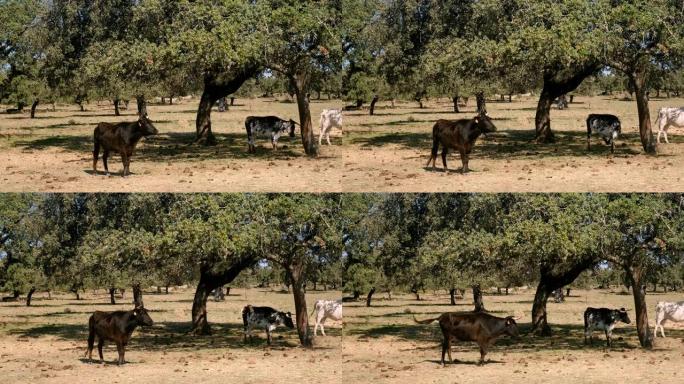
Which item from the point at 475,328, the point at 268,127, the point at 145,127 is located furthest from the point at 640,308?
the point at 145,127

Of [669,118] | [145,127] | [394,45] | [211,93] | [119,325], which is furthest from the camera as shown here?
[669,118]

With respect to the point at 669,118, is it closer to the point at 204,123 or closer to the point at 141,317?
the point at 204,123

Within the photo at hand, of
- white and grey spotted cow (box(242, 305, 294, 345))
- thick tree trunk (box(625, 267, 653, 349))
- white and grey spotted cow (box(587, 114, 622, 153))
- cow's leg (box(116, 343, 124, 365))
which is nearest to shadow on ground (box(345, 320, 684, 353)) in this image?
thick tree trunk (box(625, 267, 653, 349))

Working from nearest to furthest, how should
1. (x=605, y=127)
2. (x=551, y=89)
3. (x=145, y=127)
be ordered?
(x=145, y=127)
(x=551, y=89)
(x=605, y=127)

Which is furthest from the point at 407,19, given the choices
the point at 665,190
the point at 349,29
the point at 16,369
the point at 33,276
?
the point at 33,276

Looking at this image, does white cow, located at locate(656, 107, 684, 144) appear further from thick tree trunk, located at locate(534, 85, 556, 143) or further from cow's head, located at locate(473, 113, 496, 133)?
cow's head, located at locate(473, 113, 496, 133)

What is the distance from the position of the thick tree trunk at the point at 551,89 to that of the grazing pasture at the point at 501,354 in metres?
6.53

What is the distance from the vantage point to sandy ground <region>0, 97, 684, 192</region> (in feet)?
94.6

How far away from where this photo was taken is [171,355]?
27859 millimetres

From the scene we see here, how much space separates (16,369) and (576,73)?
19956 millimetres

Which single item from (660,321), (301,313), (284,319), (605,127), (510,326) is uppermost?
(605,127)

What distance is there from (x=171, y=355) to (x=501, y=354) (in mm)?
9203

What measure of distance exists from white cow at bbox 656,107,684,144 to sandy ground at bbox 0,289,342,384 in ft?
42.5

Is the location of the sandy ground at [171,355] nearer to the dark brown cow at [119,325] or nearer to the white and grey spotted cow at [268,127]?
the dark brown cow at [119,325]
